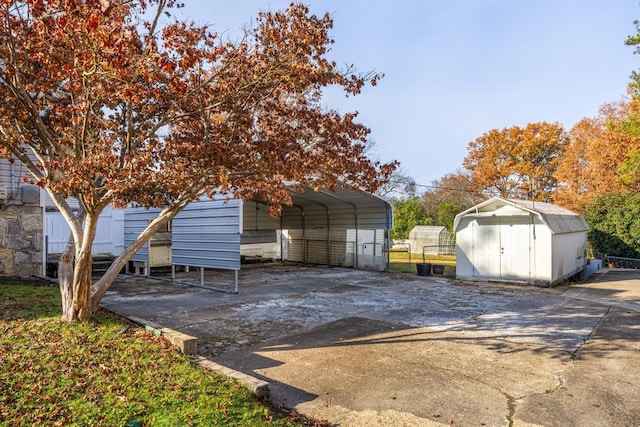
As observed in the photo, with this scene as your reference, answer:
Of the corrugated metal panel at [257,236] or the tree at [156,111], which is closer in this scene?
the tree at [156,111]

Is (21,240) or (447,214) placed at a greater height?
(447,214)

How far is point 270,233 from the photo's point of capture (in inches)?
779

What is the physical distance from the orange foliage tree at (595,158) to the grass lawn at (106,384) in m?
20.2

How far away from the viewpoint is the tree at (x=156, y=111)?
4108 millimetres

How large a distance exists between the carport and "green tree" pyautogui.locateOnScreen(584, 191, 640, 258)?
967cm

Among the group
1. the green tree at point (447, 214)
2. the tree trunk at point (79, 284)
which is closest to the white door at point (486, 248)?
the tree trunk at point (79, 284)

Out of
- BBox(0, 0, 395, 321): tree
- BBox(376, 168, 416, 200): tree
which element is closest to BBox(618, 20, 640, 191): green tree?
BBox(0, 0, 395, 321): tree

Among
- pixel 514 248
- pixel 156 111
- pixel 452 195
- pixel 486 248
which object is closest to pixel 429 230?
pixel 452 195

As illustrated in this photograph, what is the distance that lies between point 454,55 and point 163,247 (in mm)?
10852

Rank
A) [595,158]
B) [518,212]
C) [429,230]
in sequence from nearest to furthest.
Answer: [518,212], [595,158], [429,230]

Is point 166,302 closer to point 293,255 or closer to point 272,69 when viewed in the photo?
point 272,69

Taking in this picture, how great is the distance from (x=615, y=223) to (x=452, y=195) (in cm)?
1516

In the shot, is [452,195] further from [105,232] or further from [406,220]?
[105,232]

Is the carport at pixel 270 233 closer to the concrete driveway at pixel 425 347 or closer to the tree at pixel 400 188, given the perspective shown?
the concrete driveway at pixel 425 347
